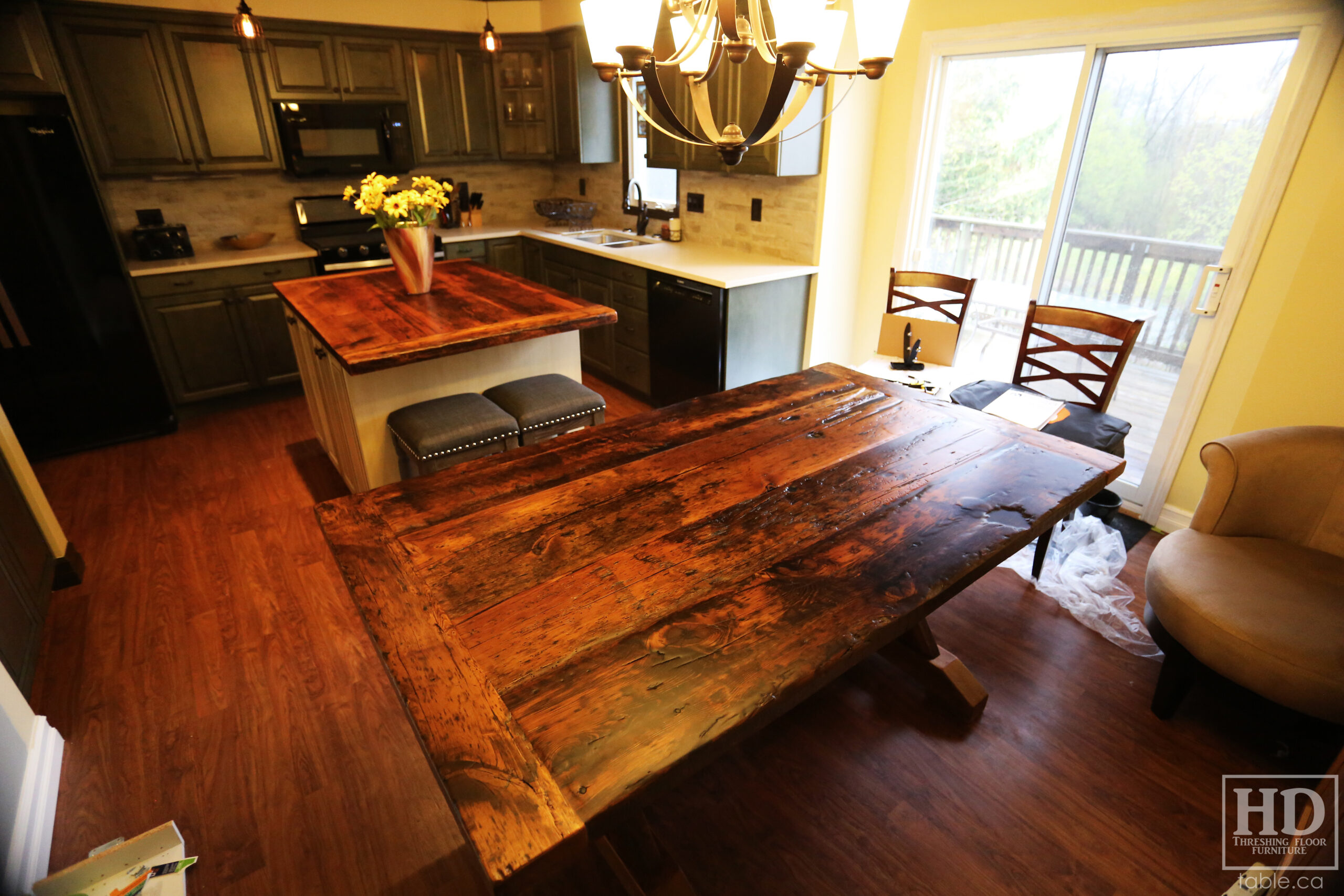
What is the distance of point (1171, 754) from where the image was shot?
181 cm

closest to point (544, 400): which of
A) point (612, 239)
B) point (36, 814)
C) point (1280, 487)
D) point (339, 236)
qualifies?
point (36, 814)

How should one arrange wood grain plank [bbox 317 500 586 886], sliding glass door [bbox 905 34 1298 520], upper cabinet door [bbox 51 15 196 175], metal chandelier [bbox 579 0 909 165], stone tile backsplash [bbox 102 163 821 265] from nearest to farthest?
wood grain plank [bbox 317 500 586 886]
metal chandelier [bbox 579 0 909 165]
sliding glass door [bbox 905 34 1298 520]
upper cabinet door [bbox 51 15 196 175]
stone tile backsplash [bbox 102 163 821 265]

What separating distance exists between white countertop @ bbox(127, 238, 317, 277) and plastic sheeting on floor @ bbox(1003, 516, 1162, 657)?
445 centimetres

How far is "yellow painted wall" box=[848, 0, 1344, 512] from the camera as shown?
2.17 m

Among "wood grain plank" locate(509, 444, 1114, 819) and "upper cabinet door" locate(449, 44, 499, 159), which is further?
"upper cabinet door" locate(449, 44, 499, 159)

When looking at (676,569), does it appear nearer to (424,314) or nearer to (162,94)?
(424,314)

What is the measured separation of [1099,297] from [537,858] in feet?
10.8

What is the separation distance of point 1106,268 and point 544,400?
260 cm

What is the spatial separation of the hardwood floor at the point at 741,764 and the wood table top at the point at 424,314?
999mm

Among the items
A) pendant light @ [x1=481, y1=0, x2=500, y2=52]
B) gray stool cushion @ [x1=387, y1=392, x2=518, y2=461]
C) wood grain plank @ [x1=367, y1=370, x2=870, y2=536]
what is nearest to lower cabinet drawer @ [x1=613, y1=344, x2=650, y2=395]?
gray stool cushion @ [x1=387, y1=392, x2=518, y2=461]

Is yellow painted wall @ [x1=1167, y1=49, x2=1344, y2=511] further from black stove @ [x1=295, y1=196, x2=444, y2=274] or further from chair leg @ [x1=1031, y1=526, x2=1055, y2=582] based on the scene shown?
black stove @ [x1=295, y1=196, x2=444, y2=274]

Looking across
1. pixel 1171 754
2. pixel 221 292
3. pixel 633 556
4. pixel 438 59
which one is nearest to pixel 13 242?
pixel 221 292

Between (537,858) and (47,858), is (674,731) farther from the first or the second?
(47,858)

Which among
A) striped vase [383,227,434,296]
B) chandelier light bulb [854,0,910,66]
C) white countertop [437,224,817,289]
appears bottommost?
white countertop [437,224,817,289]
